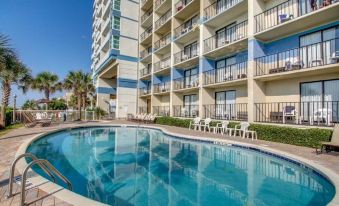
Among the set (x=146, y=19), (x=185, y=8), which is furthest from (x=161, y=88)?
(x=146, y=19)

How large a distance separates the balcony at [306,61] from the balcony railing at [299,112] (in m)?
1.72

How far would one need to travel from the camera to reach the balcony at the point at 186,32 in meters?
20.2

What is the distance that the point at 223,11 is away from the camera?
53.3 feet

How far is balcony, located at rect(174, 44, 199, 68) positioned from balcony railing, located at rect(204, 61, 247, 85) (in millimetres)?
2555

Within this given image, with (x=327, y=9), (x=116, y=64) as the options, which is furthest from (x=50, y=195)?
(x=116, y=64)

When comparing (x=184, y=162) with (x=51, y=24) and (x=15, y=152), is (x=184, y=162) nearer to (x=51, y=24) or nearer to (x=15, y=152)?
(x=15, y=152)

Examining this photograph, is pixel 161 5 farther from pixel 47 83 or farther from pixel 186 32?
pixel 47 83

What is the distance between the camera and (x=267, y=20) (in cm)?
1412

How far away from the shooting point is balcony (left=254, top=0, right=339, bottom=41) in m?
10.7

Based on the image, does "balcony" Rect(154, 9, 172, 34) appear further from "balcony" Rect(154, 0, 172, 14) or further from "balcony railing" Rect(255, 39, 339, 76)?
"balcony railing" Rect(255, 39, 339, 76)

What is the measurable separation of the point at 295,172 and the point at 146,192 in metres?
4.97

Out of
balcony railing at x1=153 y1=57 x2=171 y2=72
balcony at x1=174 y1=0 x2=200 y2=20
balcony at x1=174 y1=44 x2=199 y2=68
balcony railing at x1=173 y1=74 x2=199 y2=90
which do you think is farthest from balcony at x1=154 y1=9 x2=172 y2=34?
balcony railing at x1=173 y1=74 x2=199 y2=90

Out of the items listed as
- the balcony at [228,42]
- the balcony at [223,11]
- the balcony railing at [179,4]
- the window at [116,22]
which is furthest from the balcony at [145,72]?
the balcony at [223,11]

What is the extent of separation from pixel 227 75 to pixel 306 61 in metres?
5.80
